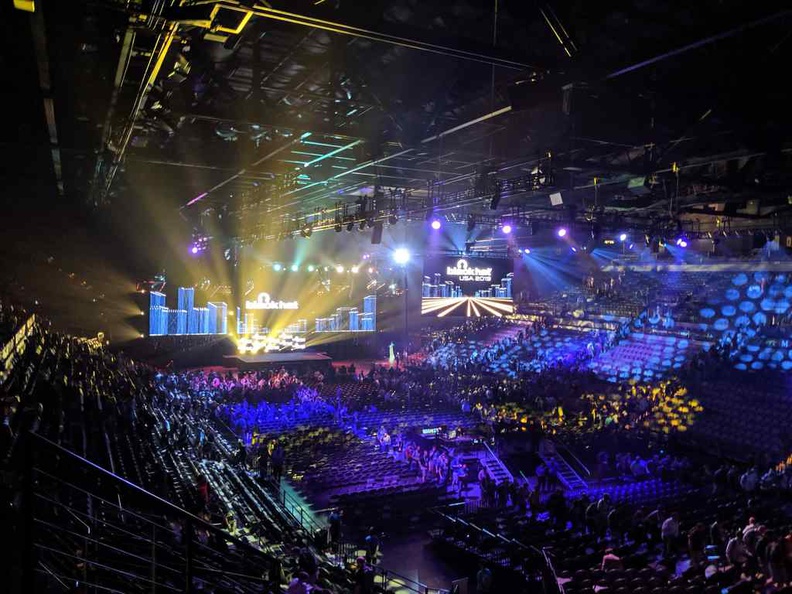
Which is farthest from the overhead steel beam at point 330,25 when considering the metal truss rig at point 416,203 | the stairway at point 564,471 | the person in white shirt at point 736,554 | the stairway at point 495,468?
the stairway at point 495,468

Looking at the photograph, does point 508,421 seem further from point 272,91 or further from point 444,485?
point 272,91

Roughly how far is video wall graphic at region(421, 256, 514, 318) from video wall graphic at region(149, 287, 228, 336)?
469 inches

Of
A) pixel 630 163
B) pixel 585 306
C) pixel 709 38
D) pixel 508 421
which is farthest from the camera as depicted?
pixel 585 306

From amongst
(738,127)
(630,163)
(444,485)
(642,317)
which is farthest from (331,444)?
(642,317)

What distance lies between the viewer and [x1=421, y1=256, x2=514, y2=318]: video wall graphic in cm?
1905

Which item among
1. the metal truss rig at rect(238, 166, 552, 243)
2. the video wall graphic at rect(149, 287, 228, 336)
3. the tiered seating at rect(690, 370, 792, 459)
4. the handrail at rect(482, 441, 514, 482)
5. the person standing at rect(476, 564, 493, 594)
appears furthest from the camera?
the video wall graphic at rect(149, 287, 228, 336)

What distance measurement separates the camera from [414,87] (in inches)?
287

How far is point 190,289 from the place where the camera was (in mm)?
25406

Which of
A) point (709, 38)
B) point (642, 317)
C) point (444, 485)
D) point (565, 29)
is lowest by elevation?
point (444, 485)

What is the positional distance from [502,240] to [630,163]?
20.2 m

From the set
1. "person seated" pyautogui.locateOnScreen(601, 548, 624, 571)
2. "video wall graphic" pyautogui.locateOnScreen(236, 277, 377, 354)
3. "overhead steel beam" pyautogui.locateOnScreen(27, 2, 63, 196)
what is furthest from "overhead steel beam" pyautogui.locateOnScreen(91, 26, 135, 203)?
"video wall graphic" pyautogui.locateOnScreen(236, 277, 377, 354)

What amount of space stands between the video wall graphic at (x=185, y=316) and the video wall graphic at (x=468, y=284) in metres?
11.9

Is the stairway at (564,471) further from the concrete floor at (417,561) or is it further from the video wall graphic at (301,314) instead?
the video wall graphic at (301,314)

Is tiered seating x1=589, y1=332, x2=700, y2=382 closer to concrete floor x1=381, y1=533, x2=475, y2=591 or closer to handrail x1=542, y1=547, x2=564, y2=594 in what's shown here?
concrete floor x1=381, y1=533, x2=475, y2=591
